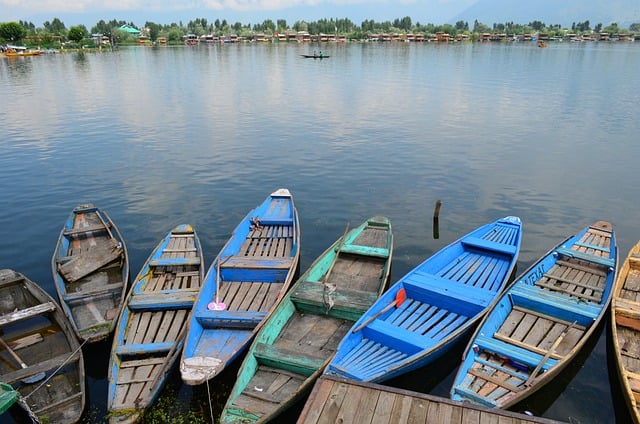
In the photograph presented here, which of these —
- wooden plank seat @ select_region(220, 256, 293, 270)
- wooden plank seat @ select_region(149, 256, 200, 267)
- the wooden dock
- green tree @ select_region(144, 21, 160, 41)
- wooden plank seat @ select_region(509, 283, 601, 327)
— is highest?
green tree @ select_region(144, 21, 160, 41)

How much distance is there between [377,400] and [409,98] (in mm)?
42016

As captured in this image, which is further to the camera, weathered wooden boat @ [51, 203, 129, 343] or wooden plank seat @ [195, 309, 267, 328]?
weathered wooden boat @ [51, 203, 129, 343]

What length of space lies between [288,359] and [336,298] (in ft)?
7.84

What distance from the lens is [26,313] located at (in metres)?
10.3

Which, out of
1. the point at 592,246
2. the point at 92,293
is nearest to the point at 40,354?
the point at 92,293

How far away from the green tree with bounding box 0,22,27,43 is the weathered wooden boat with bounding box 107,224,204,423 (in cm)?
13188

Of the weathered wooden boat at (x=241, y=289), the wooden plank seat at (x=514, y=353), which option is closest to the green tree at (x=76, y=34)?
the weathered wooden boat at (x=241, y=289)

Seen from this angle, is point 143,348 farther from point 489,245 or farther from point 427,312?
point 489,245

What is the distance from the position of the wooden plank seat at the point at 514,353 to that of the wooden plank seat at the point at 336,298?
9.01 ft

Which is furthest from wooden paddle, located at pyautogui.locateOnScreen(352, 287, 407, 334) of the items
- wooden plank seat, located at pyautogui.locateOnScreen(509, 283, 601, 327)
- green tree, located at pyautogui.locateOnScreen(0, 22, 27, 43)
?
green tree, located at pyautogui.locateOnScreen(0, 22, 27, 43)

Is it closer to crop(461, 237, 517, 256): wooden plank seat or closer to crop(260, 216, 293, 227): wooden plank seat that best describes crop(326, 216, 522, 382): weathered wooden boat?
crop(461, 237, 517, 256): wooden plank seat

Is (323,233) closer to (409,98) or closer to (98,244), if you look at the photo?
(98,244)

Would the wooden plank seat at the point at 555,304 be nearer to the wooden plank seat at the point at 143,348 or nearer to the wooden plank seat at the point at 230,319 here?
the wooden plank seat at the point at 230,319

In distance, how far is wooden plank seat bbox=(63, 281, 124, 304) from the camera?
36.6ft
